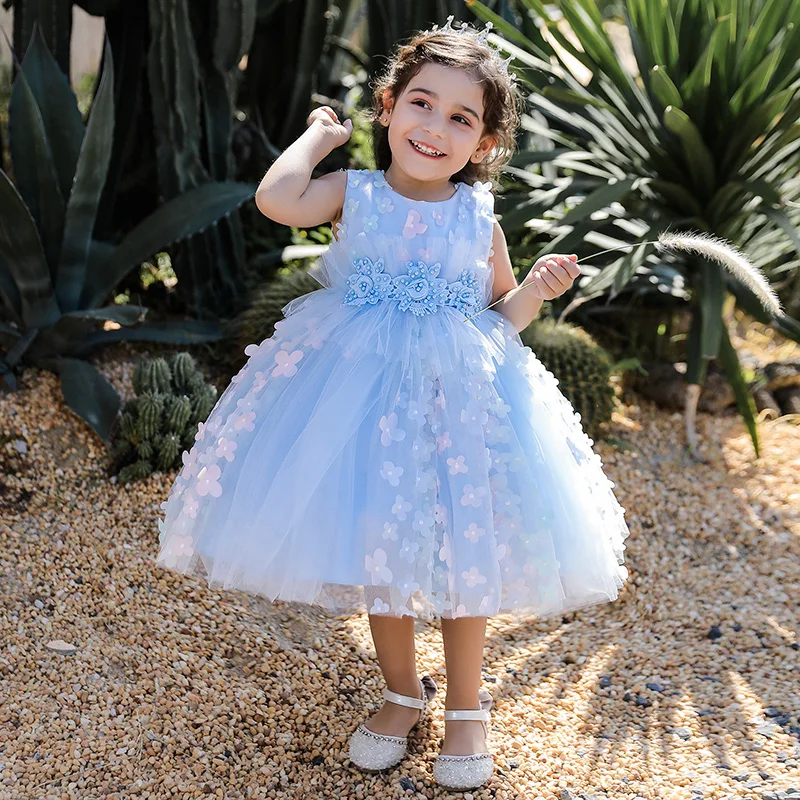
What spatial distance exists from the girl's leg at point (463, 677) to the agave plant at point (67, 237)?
1.47 m

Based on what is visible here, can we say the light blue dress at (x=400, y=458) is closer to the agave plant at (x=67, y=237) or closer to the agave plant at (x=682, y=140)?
the agave plant at (x=67, y=237)

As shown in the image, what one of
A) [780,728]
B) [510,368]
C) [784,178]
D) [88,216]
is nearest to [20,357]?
[88,216]

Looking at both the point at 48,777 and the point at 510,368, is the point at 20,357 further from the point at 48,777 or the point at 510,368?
the point at 510,368

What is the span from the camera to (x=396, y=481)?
189 centimetres

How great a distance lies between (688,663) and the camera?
2.75 metres

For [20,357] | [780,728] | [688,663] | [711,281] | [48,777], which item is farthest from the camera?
[711,281]

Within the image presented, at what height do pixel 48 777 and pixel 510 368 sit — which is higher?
pixel 510 368

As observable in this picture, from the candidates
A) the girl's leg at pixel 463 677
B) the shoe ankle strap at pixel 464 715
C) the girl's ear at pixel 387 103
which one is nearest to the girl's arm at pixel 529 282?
the girl's ear at pixel 387 103

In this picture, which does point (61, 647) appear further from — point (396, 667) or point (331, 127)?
point (331, 127)

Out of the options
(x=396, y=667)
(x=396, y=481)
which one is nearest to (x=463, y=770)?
(x=396, y=667)

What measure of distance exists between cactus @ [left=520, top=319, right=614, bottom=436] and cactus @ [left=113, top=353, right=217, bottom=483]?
1212 millimetres

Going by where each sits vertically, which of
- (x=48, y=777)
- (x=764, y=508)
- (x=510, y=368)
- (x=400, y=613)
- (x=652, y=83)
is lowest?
(x=764, y=508)

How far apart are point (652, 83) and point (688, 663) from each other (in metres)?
1.95

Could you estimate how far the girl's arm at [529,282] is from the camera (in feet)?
6.91
